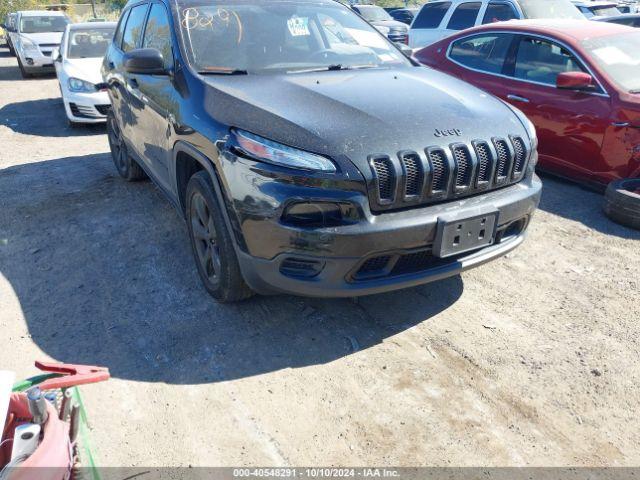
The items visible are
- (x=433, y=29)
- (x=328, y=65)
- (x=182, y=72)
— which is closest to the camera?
(x=182, y=72)

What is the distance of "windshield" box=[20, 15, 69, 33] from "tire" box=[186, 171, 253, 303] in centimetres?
1259

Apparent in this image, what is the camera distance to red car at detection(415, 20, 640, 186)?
470 cm

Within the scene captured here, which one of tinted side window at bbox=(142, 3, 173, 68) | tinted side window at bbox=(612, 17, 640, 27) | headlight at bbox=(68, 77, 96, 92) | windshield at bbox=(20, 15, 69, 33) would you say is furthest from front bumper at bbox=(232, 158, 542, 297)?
windshield at bbox=(20, 15, 69, 33)

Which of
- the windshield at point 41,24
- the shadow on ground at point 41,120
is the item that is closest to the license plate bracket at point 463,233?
the shadow on ground at point 41,120

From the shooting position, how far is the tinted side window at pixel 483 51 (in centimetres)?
583

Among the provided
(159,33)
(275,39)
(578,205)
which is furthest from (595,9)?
(159,33)

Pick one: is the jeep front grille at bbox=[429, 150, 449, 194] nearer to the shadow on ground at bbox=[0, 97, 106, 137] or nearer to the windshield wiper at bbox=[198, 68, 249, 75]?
the windshield wiper at bbox=[198, 68, 249, 75]

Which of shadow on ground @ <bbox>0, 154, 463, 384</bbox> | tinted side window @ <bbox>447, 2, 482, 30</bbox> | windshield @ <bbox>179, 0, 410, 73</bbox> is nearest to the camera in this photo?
shadow on ground @ <bbox>0, 154, 463, 384</bbox>

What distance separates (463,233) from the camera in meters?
2.75

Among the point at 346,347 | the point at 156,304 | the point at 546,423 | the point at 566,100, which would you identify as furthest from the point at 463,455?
the point at 566,100

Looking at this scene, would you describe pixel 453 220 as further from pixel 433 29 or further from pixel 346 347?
pixel 433 29

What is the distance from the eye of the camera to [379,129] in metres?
2.72

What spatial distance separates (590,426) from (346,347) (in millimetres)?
1229

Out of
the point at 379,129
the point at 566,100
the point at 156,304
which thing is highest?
the point at 379,129
